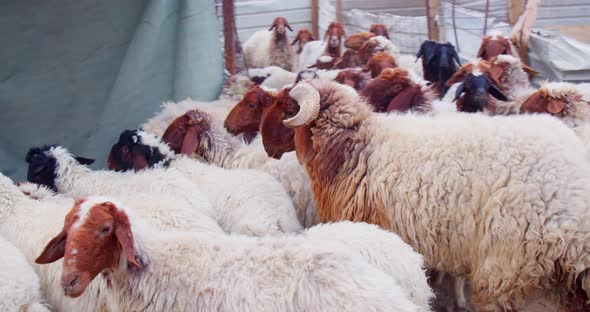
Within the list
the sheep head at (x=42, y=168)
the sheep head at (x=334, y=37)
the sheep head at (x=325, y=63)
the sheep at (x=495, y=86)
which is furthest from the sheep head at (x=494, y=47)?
the sheep head at (x=42, y=168)

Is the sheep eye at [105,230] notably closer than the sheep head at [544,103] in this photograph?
Yes

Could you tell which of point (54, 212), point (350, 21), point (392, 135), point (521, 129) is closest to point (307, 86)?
point (392, 135)

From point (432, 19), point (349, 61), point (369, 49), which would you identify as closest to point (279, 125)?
point (369, 49)

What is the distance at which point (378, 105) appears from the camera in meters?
5.89

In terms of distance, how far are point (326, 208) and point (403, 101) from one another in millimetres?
1254

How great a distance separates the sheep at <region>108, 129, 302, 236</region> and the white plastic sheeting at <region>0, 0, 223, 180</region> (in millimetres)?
792

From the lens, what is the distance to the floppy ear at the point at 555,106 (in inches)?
220

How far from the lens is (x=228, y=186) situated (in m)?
5.43

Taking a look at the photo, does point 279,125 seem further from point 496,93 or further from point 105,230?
point 105,230

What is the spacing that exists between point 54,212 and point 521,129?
3027mm

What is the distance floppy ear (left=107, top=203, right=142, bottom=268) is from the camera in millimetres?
3354

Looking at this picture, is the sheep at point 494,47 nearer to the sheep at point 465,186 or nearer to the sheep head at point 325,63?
the sheep head at point 325,63

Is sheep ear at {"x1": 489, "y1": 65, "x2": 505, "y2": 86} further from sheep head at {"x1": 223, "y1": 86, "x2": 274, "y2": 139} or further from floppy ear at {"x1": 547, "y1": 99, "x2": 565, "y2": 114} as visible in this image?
sheep head at {"x1": 223, "y1": 86, "x2": 274, "y2": 139}

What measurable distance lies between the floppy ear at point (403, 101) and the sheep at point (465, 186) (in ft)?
2.10
